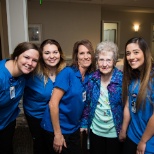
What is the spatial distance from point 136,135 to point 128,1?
538 cm

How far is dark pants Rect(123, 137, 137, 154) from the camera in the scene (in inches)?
49.6

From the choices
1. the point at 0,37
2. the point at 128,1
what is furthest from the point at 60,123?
the point at 128,1

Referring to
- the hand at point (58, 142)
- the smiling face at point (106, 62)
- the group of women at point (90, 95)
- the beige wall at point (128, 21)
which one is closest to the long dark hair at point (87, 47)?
the group of women at point (90, 95)

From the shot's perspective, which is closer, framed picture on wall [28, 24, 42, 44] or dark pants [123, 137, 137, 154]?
dark pants [123, 137, 137, 154]

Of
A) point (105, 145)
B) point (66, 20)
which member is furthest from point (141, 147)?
point (66, 20)

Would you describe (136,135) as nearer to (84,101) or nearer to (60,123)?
(84,101)

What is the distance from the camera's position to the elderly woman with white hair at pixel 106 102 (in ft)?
4.36

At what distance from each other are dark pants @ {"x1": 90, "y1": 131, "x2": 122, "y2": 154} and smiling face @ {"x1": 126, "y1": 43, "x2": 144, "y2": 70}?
60 centimetres

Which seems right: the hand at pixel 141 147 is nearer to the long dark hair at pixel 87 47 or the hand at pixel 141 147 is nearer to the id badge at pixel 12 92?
the long dark hair at pixel 87 47

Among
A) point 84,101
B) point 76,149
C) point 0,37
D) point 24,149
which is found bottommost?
point 24,149

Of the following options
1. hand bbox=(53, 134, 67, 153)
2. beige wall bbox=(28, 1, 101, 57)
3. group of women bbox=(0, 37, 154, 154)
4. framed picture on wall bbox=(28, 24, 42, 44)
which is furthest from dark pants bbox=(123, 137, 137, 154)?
framed picture on wall bbox=(28, 24, 42, 44)

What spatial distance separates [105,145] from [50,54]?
87 centimetres

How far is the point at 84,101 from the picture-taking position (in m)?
1.41

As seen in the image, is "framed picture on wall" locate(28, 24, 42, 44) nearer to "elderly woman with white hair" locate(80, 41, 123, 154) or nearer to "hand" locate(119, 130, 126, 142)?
"elderly woman with white hair" locate(80, 41, 123, 154)
